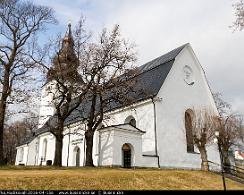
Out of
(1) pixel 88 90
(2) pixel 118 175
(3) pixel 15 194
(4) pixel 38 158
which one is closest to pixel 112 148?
(1) pixel 88 90

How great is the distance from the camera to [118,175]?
17469 millimetres

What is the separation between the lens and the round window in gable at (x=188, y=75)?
32.9 metres

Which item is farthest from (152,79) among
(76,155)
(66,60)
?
(76,155)

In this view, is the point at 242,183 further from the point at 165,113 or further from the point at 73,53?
the point at 73,53

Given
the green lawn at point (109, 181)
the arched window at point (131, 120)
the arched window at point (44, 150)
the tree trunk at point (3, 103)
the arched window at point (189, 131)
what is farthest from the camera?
the arched window at point (44, 150)

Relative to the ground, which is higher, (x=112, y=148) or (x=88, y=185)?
(x=112, y=148)

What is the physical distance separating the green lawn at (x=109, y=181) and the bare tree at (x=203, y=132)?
4.15 meters

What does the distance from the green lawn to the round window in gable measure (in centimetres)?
1385

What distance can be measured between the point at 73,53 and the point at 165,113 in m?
10.7

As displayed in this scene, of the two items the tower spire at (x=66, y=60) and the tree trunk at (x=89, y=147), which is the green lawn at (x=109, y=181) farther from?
the tower spire at (x=66, y=60)

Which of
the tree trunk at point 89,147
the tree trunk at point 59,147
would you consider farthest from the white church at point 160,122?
the tree trunk at point 59,147

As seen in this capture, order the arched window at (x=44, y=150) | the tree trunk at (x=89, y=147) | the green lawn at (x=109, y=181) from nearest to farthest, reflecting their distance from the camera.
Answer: the green lawn at (x=109, y=181)
the tree trunk at (x=89, y=147)
the arched window at (x=44, y=150)

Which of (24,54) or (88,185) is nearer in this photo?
(88,185)

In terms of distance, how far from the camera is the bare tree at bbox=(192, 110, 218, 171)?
25.5 m
